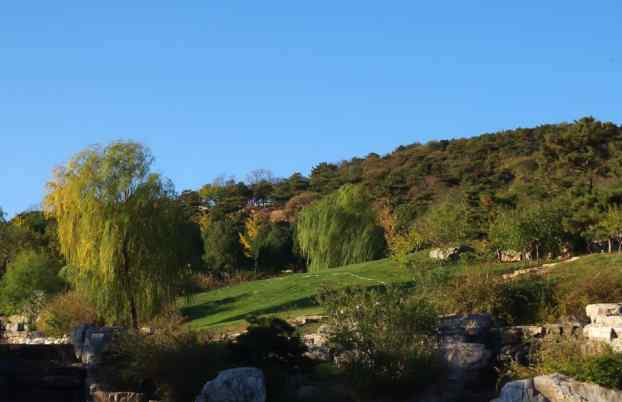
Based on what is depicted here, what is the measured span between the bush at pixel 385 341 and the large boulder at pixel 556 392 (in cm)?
254

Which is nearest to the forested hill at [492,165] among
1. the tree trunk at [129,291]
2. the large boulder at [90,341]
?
the tree trunk at [129,291]

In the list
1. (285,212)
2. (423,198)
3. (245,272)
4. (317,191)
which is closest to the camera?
(245,272)

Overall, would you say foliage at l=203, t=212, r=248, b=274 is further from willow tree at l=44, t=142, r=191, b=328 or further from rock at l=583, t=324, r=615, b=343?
rock at l=583, t=324, r=615, b=343

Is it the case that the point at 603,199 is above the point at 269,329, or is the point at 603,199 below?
above

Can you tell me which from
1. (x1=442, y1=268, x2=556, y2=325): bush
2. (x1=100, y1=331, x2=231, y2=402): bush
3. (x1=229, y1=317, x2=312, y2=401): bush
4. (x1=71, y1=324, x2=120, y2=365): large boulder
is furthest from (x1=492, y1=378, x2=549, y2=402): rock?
(x1=71, y1=324, x2=120, y2=365): large boulder

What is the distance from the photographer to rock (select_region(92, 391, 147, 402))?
16359 mm

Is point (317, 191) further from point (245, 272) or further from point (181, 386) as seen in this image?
point (181, 386)

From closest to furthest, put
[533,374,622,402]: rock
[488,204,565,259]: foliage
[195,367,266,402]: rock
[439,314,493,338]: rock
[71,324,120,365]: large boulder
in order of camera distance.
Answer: [533,374,622,402]: rock, [195,367,266,402]: rock, [439,314,493,338]: rock, [71,324,120,365]: large boulder, [488,204,565,259]: foliage

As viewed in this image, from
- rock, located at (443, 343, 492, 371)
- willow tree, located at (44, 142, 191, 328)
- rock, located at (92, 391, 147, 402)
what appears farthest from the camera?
willow tree, located at (44, 142, 191, 328)

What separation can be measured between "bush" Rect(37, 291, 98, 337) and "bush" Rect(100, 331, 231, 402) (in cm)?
1104

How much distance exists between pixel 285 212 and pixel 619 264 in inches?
1980

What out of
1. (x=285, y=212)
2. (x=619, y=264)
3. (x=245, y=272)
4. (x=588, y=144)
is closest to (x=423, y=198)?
(x=285, y=212)

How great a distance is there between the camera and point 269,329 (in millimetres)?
16578

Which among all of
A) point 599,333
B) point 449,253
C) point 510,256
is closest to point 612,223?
point 510,256
